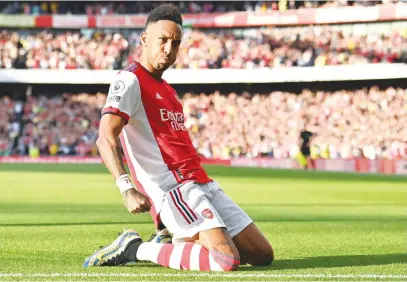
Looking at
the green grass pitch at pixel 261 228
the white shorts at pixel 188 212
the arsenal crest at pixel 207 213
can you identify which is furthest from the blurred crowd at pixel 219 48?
the arsenal crest at pixel 207 213

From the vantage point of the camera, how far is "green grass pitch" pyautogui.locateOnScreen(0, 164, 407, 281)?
24.6 ft

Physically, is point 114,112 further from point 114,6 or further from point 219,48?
point 114,6

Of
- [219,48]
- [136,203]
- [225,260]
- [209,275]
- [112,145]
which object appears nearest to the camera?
[136,203]

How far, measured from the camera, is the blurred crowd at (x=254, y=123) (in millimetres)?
41562

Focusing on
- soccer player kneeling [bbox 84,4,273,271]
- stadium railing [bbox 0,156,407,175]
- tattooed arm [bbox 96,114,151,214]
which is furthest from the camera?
stadium railing [bbox 0,156,407,175]

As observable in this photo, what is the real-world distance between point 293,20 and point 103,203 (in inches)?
1375

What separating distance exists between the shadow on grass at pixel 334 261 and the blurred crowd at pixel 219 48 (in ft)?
126

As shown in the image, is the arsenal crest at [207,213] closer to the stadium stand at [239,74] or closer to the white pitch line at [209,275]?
the white pitch line at [209,275]

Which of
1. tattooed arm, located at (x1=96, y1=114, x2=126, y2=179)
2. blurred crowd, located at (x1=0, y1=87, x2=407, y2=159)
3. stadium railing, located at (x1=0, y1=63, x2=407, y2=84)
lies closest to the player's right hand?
tattooed arm, located at (x1=96, y1=114, x2=126, y2=179)

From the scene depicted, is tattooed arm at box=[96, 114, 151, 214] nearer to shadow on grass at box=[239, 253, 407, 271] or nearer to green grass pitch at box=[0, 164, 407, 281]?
green grass pitch at box=[0, 164, 407, 281]

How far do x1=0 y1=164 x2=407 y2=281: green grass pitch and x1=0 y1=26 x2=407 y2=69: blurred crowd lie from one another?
20640 mm

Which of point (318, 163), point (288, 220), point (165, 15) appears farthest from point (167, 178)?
point (318, 163)

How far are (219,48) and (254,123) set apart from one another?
7.60 metres

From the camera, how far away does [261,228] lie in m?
13.3
